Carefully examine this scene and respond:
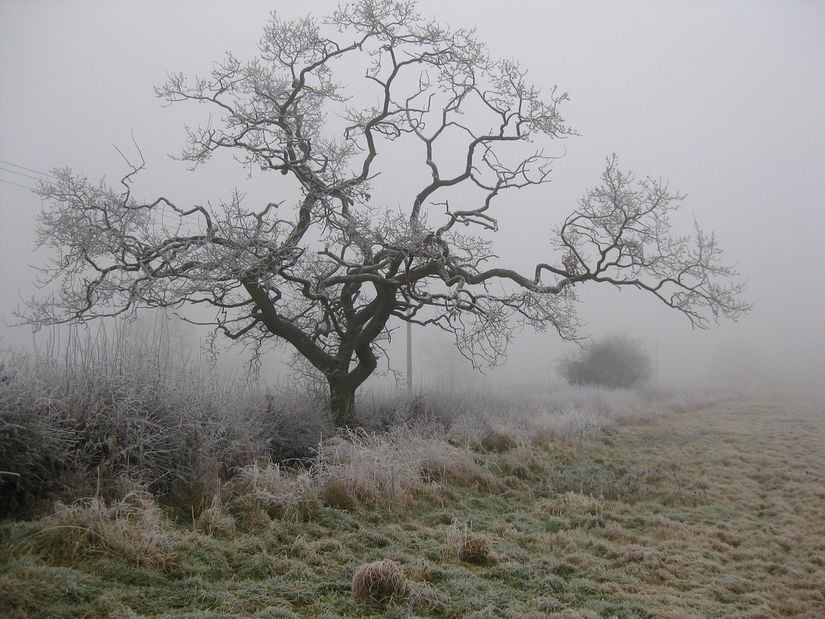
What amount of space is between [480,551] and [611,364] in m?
23.4

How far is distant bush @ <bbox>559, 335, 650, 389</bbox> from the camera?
26.7m

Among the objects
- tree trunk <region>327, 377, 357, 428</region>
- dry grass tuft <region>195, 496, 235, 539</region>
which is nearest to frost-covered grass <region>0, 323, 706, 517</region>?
dry grass tuft <region>195, 496, 235, 539</region>

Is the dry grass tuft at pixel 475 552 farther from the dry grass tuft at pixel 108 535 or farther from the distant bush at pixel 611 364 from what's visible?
the distant bush at pixel 611 364

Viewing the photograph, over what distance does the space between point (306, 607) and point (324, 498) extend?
79.5 inches

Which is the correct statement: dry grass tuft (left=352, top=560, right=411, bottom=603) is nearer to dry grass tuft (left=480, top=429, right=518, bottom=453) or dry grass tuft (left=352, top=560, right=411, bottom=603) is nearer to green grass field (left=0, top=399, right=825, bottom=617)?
green grass field (left=0, top=399, right=825, bottom=617)

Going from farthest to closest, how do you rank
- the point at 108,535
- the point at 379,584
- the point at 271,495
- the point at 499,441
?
the point at 499,441
the point at 271,495
the point at 108,535
the point at 379,584

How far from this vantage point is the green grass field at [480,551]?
3.96 m

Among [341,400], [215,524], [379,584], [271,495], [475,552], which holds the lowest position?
[475,552]

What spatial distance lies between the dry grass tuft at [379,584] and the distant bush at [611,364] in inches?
928

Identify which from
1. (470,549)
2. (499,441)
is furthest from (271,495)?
(499,441)

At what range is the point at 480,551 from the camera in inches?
201

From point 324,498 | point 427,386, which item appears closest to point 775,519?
point 324,498

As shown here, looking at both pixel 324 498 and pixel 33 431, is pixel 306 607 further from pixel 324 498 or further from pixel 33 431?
pixel 33 431

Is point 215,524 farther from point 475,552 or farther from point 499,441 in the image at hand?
point 499,441
